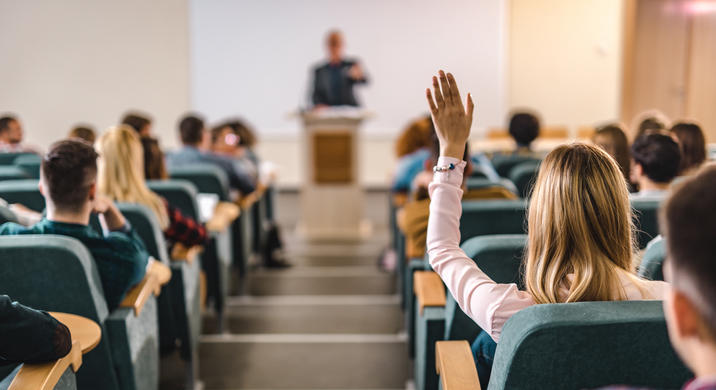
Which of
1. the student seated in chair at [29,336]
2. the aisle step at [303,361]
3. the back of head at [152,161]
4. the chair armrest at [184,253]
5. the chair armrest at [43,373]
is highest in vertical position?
the back of head at [152,161]

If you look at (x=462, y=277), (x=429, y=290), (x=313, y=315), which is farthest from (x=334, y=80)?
(x=462, y=277)

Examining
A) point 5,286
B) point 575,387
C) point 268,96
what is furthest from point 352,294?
point 268,96

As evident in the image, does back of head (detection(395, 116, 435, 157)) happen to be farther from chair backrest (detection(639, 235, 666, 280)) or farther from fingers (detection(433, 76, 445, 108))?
fingers (detection(433, 76, 445, 108))

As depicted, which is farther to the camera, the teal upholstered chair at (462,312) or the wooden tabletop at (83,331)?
the teal upholstered chair at (462,312)

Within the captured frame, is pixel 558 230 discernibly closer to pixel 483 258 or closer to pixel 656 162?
pixel 483 258

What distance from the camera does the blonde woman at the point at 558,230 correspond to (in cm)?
121

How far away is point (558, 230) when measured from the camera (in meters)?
1.21

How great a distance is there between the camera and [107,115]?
815 centimetres

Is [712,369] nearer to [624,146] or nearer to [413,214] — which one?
[413,214]

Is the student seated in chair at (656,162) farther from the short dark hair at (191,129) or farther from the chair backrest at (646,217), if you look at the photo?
the short dark hair at (191,129)

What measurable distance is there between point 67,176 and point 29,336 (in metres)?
0.72

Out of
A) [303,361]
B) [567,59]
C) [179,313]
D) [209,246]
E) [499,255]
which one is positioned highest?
[567,59]

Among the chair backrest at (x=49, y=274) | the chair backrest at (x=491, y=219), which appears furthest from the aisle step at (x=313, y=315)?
the chair backrest at (x=49, y=274)

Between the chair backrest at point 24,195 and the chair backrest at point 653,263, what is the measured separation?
2104 mm
